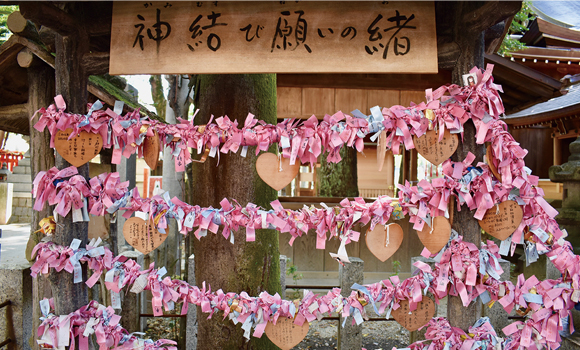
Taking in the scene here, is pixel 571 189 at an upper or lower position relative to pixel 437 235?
upper

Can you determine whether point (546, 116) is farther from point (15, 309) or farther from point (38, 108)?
point (15, 309)

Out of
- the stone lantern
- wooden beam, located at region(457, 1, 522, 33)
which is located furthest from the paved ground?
the stone lantern

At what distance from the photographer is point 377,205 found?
7.03ft

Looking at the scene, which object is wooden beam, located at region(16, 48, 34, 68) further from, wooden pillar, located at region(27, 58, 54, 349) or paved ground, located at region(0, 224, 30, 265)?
paved ground, located at region(0, 224, 30, 265)

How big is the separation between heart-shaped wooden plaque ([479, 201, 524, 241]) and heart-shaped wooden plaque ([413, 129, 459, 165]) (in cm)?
44

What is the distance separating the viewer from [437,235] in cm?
211

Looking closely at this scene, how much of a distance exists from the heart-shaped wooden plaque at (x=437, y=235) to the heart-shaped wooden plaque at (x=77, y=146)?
2116 mm

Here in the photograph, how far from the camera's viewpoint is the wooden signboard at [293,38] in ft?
6.85

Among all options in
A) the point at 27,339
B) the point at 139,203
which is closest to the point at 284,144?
the point at 139,203

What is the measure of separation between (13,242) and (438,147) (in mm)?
9720

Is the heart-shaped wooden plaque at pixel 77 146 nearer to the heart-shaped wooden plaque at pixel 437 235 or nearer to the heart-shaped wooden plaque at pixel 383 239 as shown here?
the heart-shaped wooden plaque at pixel 383 239

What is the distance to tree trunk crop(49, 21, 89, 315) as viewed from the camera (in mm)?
2328

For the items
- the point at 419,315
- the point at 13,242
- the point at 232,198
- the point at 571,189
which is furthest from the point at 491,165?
the point at 13,242

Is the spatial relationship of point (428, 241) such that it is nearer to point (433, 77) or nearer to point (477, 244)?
point (477, 244)
